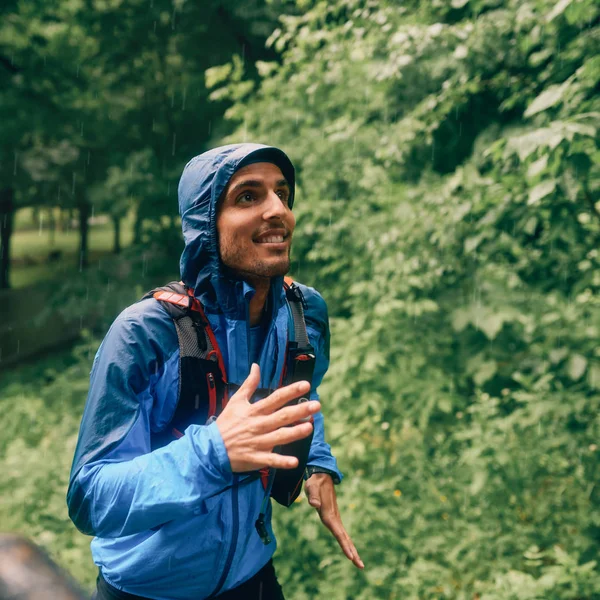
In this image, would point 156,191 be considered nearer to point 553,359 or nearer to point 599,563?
point 553,359

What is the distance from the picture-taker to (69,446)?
5.30 m

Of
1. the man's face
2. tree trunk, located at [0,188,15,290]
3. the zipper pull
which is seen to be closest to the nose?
the man's face

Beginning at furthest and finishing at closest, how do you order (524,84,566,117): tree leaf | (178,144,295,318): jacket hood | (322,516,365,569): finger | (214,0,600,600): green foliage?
(214,0,600,600): green foliage
(524,84,566,117): tree leaf
(322,516,365,569): finger
(178,144,295,318): jacket hood

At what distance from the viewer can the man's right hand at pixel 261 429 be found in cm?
137

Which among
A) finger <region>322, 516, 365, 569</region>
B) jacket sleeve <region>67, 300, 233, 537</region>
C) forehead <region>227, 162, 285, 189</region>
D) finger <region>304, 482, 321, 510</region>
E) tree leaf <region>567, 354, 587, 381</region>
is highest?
forehead <region>227, 162, 285, 189</region>

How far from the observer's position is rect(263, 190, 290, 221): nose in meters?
1.77

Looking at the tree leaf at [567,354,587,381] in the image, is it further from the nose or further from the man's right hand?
the man's right hand

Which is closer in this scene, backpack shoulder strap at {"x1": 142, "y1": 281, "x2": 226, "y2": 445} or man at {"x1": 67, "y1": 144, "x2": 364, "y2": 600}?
man at {"x1": 67, "y1": 144, "x2": 364, "y2": 600}

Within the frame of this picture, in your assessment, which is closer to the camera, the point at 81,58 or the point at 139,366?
the point at 139,366

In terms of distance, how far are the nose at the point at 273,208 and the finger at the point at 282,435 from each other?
63 centimetres

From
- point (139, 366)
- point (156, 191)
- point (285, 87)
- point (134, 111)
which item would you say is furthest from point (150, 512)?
point (134, 111)

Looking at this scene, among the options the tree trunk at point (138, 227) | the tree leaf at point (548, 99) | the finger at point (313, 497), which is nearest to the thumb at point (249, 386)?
the finger at point (313, 497)

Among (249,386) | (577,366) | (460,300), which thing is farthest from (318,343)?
(460,300)

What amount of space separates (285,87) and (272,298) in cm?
463
